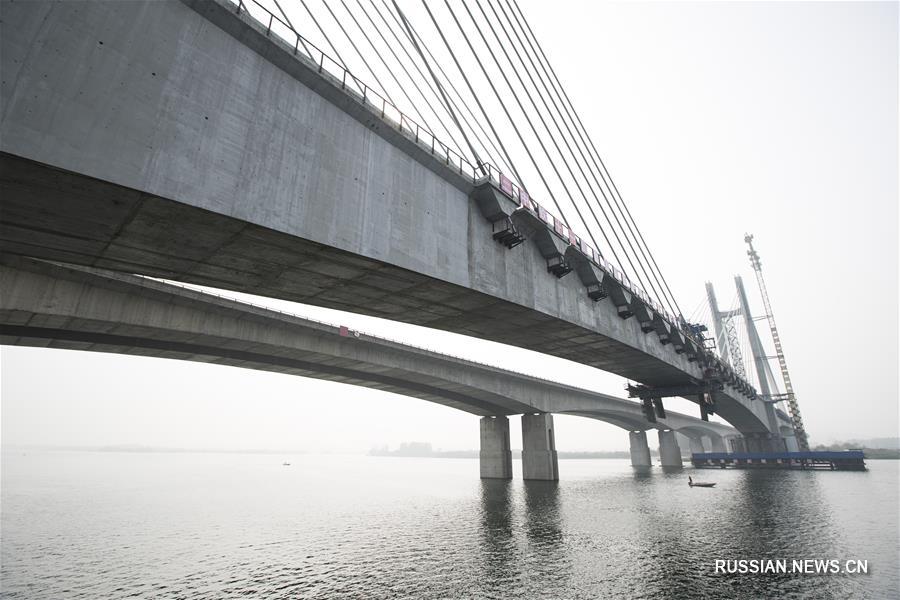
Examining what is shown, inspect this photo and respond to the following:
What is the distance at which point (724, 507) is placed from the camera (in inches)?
1239

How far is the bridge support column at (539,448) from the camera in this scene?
53.4 metres

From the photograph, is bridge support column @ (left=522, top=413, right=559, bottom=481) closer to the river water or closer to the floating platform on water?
the river water

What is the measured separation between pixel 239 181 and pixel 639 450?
357 feet

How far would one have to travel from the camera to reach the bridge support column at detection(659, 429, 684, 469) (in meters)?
94.7

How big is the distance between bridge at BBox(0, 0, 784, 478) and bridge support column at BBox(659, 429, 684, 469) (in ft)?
303

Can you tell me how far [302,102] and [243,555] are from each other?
1841 cm

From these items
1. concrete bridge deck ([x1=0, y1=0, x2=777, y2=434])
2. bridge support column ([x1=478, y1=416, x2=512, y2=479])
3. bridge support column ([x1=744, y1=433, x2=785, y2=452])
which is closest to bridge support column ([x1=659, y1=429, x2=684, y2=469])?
bridge support column ([x1=744, y1=433, x2=785, y2=452])

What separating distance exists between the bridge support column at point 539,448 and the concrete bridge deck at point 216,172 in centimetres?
4220

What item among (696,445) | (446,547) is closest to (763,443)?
(696,445)

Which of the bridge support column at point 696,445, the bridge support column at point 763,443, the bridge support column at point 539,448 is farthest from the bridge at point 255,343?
the bridge support column at point 696,445

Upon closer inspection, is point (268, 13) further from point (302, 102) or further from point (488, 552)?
point (488, 552)

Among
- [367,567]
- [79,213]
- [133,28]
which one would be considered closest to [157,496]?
[367,567]

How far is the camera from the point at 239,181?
9336 millimetres

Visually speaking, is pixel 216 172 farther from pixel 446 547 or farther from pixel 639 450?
pixel 639 450
